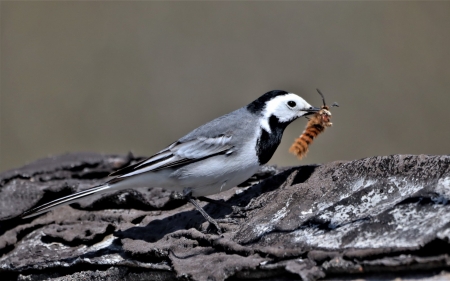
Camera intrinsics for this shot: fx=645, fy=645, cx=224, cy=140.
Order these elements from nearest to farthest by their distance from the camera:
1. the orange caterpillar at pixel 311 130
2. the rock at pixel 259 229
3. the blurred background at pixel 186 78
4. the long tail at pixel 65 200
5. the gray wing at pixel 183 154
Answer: the rock at pixel 259 229 < the long tail at pixel 65 200 < the gray wing at pixel 183 154 < the orange caterpillar at pixel 311 130 < the blurred background at pixel 186 78

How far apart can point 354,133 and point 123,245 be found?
689 centimetres

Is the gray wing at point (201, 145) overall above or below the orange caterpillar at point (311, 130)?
above

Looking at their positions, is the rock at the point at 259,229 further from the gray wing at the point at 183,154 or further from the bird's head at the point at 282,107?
the bird's head at the point at 282,107

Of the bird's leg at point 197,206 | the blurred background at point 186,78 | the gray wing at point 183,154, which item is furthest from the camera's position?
the blurred background at point 186,78

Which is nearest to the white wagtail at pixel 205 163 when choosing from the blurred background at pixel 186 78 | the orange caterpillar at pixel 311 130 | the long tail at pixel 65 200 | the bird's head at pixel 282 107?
the long tail at pixel 65 200

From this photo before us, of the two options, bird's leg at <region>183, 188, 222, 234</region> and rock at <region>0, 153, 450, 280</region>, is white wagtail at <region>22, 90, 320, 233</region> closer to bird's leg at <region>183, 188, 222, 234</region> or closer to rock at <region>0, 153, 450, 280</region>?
bird's leg at <region>183, 188, 222, 234</region>

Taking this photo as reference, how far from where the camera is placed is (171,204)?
5.84 metres

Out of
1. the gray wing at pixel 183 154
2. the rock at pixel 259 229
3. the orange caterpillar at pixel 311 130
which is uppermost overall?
the gray wing at pixel 183 154

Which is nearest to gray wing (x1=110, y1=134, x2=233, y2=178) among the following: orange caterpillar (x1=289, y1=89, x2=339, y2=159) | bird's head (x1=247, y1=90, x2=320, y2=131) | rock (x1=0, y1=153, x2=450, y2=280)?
rock (x1=0, y1=153, x2=450, y2=280)

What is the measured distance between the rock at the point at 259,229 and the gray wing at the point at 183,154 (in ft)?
1.26

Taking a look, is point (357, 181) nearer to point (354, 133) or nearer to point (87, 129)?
point (354, 133)

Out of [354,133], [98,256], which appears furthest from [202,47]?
[98,256]

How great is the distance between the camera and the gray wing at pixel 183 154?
554cm

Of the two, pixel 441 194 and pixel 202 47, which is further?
pixel 202 47
